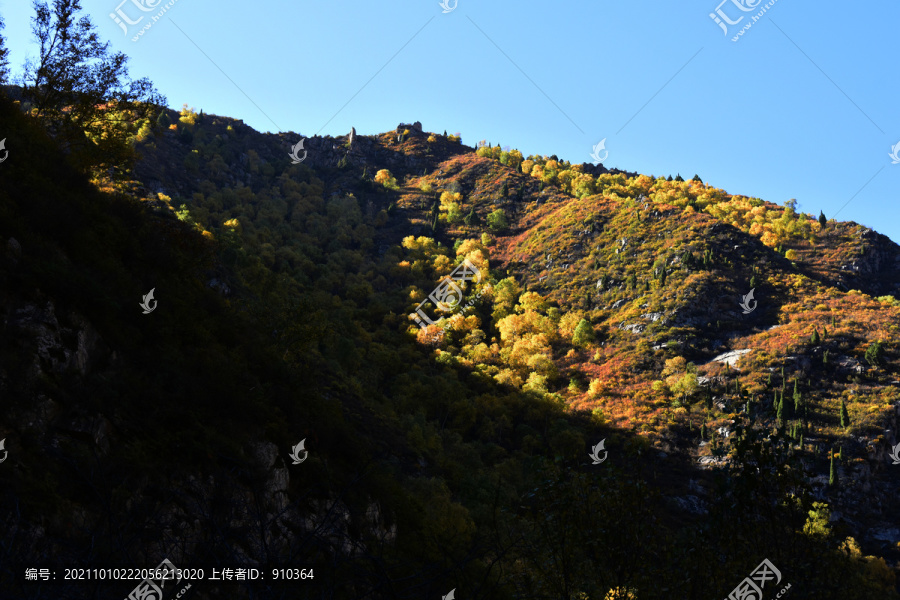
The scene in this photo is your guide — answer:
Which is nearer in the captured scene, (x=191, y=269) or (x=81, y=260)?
(x=81, y=260)

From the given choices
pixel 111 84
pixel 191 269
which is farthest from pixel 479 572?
pixel 111 84

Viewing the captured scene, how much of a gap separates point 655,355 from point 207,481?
83.1m

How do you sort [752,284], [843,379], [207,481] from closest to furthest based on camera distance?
[207,481] → [843,379] → [752,284]

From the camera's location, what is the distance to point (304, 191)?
457ft

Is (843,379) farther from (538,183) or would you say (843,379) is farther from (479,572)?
(538,183)

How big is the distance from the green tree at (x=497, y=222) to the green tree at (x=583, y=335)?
5386cm

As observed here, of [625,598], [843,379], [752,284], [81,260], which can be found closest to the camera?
[625,598]

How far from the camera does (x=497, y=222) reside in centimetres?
14175

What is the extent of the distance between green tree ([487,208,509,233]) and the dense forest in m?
0.59

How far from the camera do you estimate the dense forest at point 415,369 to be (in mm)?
10359

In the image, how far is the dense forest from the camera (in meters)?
10.4

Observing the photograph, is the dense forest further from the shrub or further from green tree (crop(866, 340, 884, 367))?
the shrub

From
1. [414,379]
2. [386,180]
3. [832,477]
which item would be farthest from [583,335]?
[386,180]

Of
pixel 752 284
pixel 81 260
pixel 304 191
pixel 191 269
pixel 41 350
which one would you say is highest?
pixel 304 191
